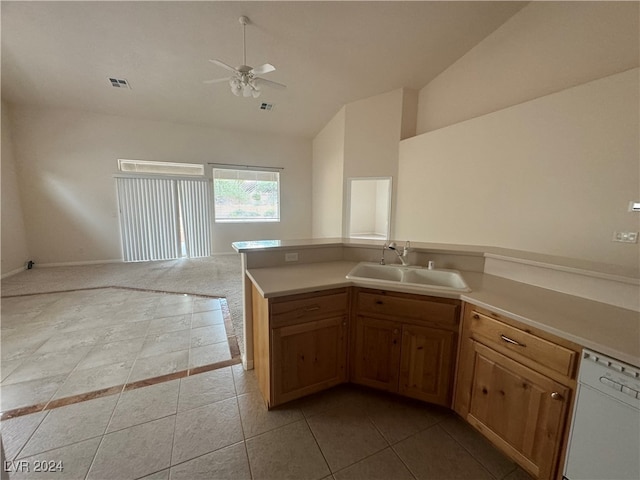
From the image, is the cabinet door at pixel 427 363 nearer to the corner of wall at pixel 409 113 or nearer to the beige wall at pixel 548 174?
the beige wall at pixel 548 174

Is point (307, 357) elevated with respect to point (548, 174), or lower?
lower

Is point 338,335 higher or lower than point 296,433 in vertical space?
higher

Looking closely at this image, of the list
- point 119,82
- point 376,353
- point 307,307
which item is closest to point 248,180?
point 119,82

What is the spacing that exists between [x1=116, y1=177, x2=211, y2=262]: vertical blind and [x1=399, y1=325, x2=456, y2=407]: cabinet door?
18.8ft

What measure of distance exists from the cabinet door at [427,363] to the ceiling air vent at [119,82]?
560cm

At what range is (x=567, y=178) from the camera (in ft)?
8.89

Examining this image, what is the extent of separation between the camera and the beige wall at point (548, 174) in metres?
2.37

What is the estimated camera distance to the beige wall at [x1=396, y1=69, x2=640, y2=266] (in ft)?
7.79

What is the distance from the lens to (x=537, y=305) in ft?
4.45

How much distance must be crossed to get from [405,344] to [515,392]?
23.2 inches

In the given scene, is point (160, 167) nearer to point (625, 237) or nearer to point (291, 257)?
point (291, 257)

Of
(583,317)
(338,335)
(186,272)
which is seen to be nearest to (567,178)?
(583,317)

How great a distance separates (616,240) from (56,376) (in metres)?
5.15

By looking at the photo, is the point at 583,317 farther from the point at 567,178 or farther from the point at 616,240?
the point at 567,178
